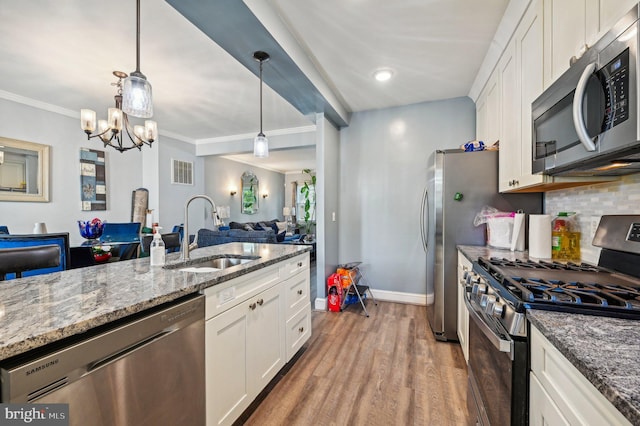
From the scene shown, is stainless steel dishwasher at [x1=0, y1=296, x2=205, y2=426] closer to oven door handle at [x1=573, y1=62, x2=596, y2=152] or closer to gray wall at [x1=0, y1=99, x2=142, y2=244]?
oven door handle at [x1=573, y1=62, x2=596, y2=152]

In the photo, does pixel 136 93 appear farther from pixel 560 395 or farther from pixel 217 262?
pixel 560 395

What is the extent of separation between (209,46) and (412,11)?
171 cm

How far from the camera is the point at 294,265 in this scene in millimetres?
2184

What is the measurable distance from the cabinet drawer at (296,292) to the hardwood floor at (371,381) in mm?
435

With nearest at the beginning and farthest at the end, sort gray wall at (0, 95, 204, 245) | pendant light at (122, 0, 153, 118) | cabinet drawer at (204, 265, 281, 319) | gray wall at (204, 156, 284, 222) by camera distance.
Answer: cabinet drawer at (204, 265, 281, 319) < pendant light at (122, 0, 153, 118) < gray wall at (0, 95, 204, 245) < gray wall at (204, 156, 284, 222)

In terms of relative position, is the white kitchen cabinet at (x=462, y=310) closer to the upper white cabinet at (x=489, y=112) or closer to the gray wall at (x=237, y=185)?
the upper white cabinet at (x=489, y=112)

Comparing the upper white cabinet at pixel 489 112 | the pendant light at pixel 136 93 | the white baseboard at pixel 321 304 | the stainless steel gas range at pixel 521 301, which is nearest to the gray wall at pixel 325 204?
the white baseboard at pixel 321 304

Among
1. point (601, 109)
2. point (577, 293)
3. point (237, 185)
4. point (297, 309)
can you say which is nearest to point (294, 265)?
point (297, 309)

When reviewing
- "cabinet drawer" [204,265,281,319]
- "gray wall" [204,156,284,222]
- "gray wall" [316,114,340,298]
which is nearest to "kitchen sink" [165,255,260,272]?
"cabinet drawer" [204,265,281,319]

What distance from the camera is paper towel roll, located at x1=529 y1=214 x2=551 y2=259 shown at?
1812mm

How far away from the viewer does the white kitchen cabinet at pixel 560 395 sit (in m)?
0.58

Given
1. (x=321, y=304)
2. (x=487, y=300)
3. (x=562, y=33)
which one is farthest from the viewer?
(x=321, y=304)

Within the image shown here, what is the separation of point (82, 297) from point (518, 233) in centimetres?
265

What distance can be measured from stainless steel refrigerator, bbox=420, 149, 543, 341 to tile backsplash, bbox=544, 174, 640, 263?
493 mm
